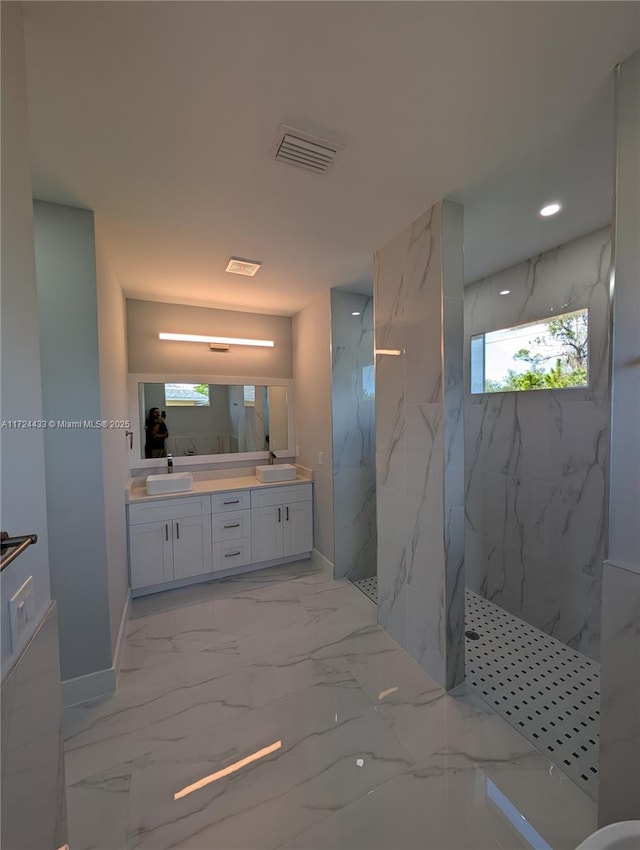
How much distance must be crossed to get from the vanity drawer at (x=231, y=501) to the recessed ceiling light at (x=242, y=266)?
1869mm

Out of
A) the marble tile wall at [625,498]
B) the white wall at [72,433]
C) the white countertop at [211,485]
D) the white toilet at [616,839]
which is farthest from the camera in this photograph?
the white countertop at [211,485]

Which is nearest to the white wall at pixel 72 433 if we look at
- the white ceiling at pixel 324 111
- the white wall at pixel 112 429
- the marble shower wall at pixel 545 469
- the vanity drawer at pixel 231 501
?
the white wall at pixel 112 429

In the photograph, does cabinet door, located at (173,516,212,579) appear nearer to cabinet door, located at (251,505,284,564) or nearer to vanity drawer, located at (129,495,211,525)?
vanity drawer, located at (129,495,211,525)

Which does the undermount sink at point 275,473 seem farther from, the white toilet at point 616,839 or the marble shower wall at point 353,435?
the white toilet at point 616,839

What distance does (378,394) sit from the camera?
91.8 inches

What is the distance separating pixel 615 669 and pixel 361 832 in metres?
1.07

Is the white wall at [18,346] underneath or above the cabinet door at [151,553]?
above

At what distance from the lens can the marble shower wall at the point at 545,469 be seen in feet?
6.63

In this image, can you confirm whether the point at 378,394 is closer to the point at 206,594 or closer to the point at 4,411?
the point at 4,411

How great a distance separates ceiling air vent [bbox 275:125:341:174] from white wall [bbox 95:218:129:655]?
117 centimetres

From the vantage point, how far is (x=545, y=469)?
A: 2.30 meters

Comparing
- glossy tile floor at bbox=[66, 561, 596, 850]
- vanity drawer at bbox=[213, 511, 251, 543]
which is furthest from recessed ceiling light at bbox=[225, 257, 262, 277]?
glossy tile floor at bbox=[66, 561, 596, 850]

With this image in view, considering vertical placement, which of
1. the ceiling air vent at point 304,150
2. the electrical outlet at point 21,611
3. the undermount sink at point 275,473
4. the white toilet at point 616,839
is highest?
the ceiling air vent at point 304,150

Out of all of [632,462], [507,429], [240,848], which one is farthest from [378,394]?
[240,848]
